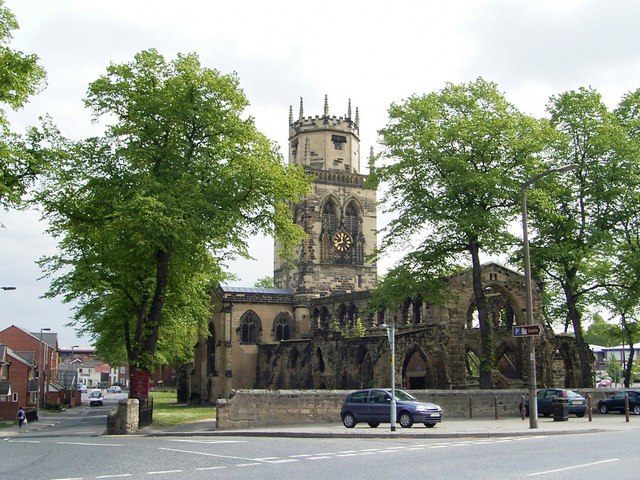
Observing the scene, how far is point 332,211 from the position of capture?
7012cm

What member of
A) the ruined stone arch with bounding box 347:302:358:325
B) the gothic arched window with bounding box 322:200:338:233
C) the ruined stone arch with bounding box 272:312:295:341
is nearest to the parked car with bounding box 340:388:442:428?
the ruined stone arch with bounding box 347:302:358:325

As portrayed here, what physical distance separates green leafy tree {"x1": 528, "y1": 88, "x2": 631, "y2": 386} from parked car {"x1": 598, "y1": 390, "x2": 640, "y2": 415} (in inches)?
215

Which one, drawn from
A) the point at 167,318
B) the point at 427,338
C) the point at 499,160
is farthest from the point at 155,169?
the point at 427,338

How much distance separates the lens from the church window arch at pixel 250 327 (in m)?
63.2

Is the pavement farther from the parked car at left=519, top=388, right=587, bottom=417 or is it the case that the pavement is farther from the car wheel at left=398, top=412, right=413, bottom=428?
the parked car at left=519, top=388, right=587, bottom=417

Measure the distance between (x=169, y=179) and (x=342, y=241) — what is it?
139ft

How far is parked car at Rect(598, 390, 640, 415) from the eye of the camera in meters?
34.2

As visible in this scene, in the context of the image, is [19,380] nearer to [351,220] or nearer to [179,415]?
[179,415]

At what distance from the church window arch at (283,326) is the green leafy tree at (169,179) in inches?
1303

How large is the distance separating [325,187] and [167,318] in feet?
112

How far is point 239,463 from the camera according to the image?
14969 millimetres

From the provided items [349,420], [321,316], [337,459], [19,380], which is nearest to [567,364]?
[349,420]

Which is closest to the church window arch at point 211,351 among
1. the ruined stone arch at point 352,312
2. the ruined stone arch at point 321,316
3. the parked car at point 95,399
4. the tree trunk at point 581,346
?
the ruined stone arch at point 321,316

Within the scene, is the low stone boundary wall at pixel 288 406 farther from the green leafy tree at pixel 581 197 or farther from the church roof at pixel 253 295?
the church roof at pixel 253 295
